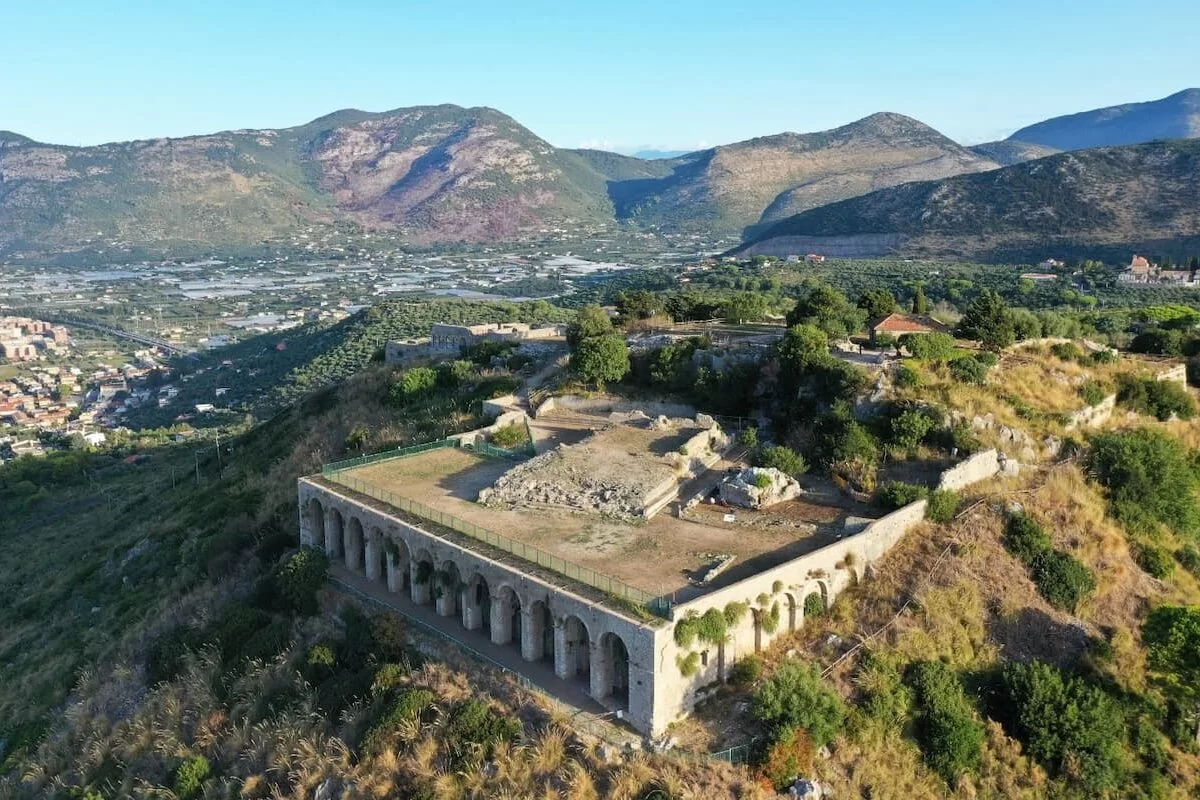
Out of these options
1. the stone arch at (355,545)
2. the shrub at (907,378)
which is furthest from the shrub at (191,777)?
the shrub at (907,378)

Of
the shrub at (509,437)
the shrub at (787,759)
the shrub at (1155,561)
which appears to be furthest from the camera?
the shrub at (509,437)

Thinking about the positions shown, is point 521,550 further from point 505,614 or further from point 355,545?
point 355,545

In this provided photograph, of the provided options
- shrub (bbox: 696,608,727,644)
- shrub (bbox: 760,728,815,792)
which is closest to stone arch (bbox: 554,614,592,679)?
shrub (bbox: 696,608,727,644)

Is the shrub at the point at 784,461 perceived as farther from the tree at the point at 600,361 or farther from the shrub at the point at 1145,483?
the tree at the point at 600,361

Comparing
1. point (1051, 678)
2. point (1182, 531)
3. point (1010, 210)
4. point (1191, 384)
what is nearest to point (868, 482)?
point (1051, 678)

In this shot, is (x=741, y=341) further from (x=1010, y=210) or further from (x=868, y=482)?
(x=1010, y=210)

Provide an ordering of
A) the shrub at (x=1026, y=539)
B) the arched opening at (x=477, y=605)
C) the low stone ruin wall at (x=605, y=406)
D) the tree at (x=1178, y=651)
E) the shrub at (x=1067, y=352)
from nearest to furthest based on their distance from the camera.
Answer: the tree at (x=1178, y=651) < the arched opening at (x=477, y=605) < the shrub at (x=1026, y=539) < the shrub at (x=1067, y=352) < the low stone ruin wall at (x=605, y=406)

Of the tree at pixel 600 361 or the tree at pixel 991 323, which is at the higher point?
the tree at pixel 991 323
